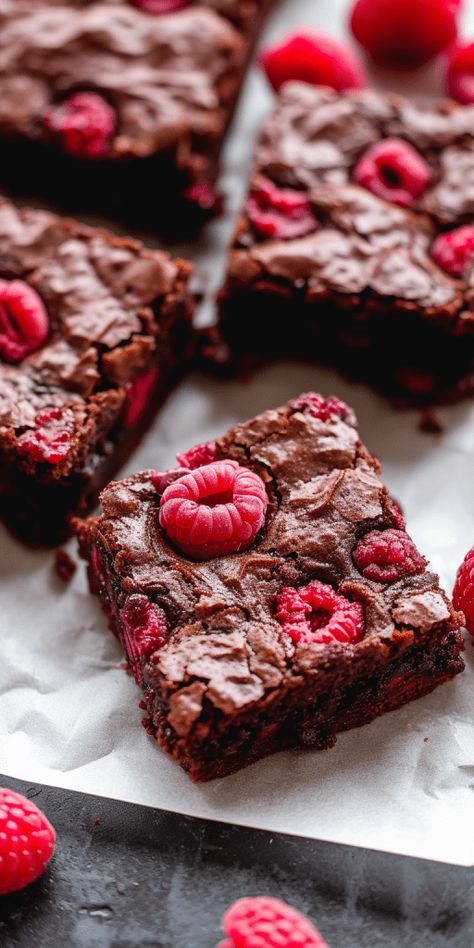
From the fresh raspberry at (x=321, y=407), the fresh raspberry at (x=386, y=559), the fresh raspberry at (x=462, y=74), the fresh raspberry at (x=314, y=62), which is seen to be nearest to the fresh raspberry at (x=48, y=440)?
the fresh raspberry at (x=321, y=407)

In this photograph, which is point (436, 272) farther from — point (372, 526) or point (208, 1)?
point (208, 1)

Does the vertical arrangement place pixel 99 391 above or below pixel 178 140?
below

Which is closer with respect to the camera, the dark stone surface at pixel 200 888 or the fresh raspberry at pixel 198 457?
the dark stone surface at pixel 200 888

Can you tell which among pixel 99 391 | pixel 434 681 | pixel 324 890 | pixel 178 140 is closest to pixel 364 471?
pixel 434 681

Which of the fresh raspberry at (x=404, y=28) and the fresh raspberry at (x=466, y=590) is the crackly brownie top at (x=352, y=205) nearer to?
the fresh raspberry at (x=404, y=28)

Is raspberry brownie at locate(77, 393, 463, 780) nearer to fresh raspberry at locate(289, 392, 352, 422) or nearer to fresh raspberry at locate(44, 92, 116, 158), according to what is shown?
fresh raspberry at locate(289, 392, 352, 422)

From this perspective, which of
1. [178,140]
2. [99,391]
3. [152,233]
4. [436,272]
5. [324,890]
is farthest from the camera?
[152,233]
